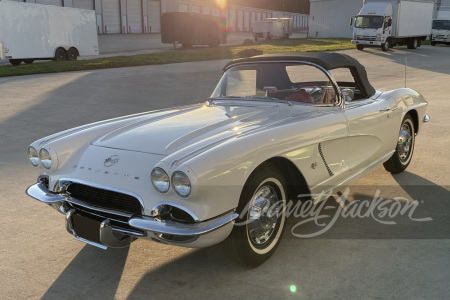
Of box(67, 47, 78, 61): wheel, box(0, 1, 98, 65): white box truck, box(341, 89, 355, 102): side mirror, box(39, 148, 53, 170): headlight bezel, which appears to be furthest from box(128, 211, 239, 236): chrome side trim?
box(67, 47, 78, 61): wheel

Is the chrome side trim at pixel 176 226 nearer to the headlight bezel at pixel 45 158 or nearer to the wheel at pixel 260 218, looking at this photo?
the wheel at pixel 260 218

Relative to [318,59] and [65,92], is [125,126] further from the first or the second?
[65,92]

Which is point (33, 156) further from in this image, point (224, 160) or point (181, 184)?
point (224, 160)

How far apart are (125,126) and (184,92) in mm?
9089

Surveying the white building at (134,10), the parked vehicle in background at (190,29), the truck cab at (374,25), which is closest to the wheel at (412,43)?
the truck cab at (374,25)

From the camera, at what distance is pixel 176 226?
2.85m

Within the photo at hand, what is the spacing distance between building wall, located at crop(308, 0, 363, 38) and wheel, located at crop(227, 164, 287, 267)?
47.6 meters

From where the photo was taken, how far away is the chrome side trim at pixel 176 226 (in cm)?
281

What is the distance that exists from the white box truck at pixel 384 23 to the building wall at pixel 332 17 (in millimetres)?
16325

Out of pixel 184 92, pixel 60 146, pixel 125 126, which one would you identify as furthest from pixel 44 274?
pixel 184 92

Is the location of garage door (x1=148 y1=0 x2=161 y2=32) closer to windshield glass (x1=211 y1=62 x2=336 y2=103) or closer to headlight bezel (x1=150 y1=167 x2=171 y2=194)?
windshield glass (x1=211 y1=62 x2=336 y2=103)

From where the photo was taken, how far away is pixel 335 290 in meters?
3.00

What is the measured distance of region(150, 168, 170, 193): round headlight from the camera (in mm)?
2916

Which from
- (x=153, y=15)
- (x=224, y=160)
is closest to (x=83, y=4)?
(x=153, y=15)
